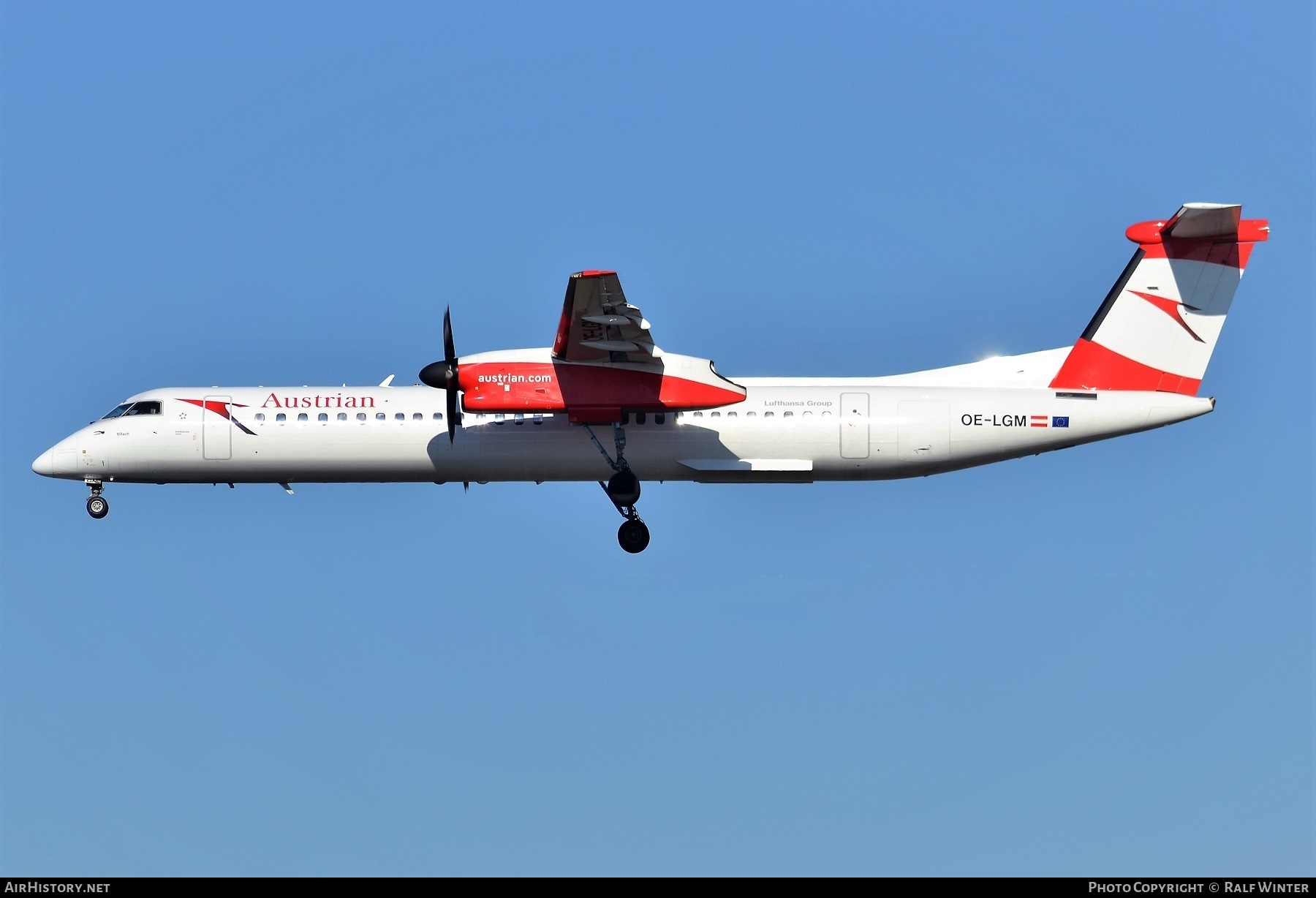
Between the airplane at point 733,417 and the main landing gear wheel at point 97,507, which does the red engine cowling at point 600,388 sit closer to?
the airplane at point 733,417

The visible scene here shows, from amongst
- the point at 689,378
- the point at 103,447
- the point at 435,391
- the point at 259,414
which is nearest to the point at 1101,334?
the point at 689,378

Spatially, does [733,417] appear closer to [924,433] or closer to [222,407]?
[924,433]

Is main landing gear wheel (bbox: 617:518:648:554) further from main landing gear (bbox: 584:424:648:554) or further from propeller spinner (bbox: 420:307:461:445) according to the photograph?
propeller spinner (bbox: 420:307:461:445)

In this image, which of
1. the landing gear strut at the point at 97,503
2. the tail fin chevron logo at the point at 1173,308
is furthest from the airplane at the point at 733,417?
the landing gear strut at the point at 97,503

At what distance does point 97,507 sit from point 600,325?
966 centimetres

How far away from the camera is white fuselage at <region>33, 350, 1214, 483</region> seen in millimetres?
25219

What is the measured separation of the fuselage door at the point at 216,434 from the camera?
85.4 feet

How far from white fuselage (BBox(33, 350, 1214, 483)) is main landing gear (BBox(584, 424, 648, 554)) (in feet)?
0.47

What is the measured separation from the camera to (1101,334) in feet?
84.1

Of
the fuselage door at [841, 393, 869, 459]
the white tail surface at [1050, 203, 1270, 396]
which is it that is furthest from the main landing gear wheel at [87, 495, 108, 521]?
the white tail surface at [1050, 203, 1270, 396]

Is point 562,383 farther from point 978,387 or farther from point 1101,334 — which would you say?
point 1101,334

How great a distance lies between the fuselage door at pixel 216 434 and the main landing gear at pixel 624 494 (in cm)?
599
